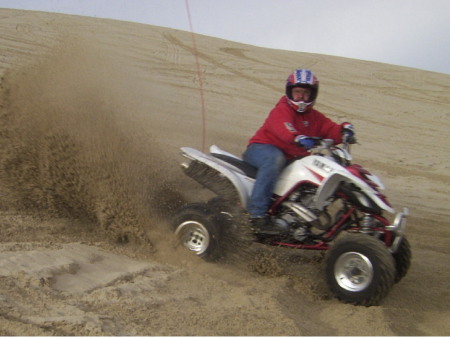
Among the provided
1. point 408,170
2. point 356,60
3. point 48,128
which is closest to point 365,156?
point 408,170

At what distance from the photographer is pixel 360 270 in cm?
452

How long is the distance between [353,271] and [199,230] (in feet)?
5.03

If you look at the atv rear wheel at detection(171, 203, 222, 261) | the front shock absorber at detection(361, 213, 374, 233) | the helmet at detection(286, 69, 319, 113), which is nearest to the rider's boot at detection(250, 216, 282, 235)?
the atv rear wheel at detection(171, 203, 222, 261)

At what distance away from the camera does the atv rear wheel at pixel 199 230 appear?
5055 mm

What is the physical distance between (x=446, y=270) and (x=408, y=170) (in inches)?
201

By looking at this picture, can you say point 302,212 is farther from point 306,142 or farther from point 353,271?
point 353,271

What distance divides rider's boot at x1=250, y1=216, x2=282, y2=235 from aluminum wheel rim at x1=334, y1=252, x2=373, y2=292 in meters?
0.83

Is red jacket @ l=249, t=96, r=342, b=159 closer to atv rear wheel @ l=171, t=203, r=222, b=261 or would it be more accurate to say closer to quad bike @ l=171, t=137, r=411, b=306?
quad bike @ l=171, t=137, r=411, b=306

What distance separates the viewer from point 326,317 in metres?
4.22

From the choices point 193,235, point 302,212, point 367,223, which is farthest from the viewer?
point 193,235

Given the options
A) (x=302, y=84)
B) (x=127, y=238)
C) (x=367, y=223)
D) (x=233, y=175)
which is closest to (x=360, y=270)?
(x=367, y=223)

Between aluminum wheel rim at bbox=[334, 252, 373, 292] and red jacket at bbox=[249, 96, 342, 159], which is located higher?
red jacket at bbox=[249, 96, 342, 159]

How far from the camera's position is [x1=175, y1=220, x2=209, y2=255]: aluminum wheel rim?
5.13 m

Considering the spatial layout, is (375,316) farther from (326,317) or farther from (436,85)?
(436,85)
